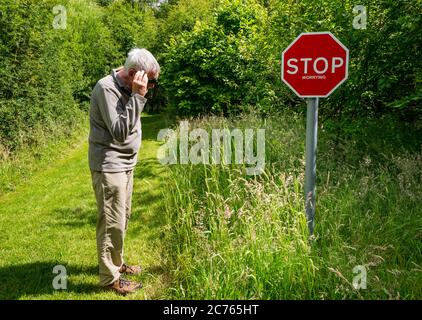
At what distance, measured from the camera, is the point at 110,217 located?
315 cm

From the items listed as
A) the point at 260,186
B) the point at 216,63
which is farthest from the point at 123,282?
the point at 216,63

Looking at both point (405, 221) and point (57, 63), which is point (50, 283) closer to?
point (405, 221)

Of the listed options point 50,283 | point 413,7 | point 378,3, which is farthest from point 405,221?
point 50,283

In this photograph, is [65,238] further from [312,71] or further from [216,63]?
[216,63]

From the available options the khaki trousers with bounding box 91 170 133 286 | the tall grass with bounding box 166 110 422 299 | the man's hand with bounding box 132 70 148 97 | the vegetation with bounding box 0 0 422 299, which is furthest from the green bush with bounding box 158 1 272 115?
the khaki trousers with bounding box 91 170 133 286

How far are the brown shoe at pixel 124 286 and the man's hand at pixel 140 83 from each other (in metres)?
1.78

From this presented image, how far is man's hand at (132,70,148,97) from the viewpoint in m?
2.95

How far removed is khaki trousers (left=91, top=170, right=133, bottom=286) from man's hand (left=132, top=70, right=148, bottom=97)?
0.74 meters

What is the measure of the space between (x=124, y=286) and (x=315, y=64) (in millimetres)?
2613

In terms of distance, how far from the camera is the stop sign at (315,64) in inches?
113

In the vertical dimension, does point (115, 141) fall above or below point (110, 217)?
above

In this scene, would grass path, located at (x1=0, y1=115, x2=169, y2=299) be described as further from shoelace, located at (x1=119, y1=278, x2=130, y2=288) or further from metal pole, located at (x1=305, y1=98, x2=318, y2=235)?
metal pole, located at (x1=305, y1=98, x2=318, y2=235)

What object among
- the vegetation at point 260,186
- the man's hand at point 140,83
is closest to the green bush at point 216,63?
the vegetation at point 260,186
